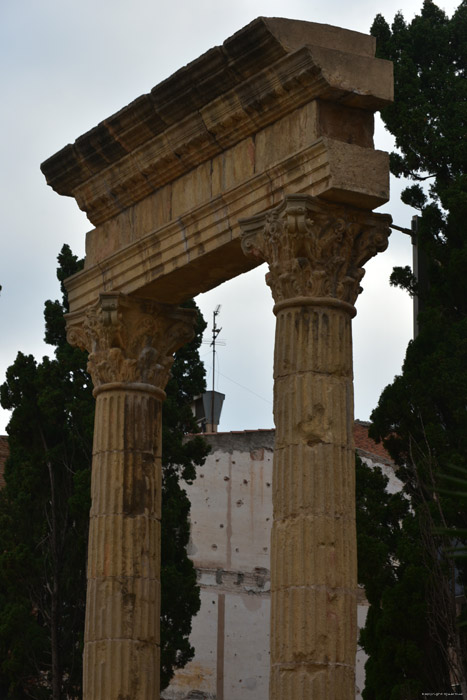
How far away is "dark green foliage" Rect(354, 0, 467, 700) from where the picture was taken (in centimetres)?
1537

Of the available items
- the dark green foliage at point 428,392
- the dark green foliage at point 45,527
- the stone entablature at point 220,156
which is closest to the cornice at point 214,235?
the stone entablature at point 220,156

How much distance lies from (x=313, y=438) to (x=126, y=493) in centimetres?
285

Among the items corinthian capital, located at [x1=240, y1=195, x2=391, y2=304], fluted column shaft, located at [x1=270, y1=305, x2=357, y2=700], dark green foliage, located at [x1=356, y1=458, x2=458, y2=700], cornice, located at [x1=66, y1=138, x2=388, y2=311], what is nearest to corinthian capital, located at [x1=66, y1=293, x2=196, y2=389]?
cornice, located at [x1=66, y1=138, x2=388, y2=311]

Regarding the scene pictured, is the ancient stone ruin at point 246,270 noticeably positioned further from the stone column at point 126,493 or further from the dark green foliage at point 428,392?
the dark green foliage at point 428,392

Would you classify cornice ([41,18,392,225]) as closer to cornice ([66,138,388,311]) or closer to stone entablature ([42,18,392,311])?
stone entablature ([42,18,392,311])

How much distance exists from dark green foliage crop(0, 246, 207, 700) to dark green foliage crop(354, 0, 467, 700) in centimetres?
376

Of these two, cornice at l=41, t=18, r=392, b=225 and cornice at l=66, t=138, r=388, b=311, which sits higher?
cornice at l=41, t=18, r=392, b=225

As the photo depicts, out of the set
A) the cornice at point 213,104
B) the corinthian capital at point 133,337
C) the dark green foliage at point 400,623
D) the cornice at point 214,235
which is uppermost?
the cornice at point 213,104

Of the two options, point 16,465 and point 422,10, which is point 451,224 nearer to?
point 422,10

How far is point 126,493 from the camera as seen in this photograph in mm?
13391

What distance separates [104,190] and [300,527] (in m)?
4.50

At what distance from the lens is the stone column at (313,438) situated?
35.1ft

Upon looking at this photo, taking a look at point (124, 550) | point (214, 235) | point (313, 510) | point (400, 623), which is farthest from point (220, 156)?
point (400, 623)

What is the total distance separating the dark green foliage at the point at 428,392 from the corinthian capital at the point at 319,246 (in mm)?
3559
